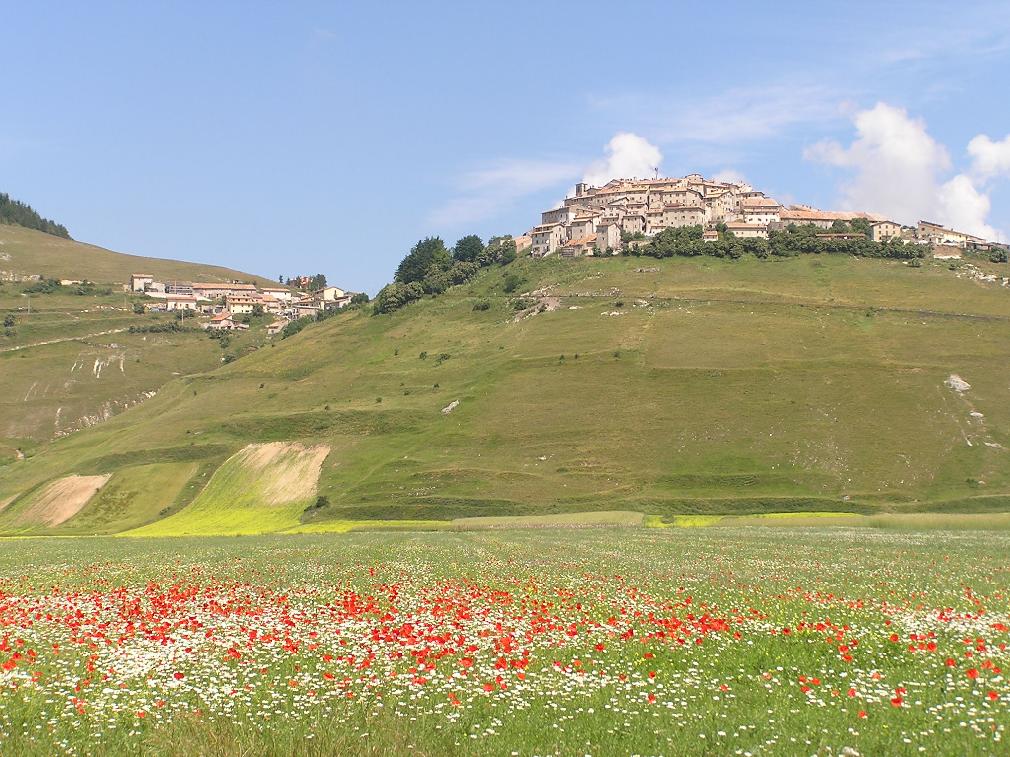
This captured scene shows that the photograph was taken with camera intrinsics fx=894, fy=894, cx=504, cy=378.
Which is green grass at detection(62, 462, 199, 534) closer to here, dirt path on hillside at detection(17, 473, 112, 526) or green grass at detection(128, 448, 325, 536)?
dirt path on hillside at detection(17, 473, 112, 526)

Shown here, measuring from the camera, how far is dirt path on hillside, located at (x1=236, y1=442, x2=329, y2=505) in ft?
412

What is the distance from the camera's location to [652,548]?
51.2 meters

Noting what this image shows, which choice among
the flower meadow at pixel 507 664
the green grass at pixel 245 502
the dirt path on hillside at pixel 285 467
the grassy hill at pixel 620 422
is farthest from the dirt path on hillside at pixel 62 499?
the flower meadow at pixel 507 664

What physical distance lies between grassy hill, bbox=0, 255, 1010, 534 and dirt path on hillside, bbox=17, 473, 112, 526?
2160 millimetres

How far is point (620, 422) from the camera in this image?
136000 mm

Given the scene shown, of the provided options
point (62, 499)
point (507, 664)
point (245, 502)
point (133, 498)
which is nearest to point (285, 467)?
point (245, 502)

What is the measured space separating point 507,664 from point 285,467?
122m

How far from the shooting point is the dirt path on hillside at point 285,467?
412 feet

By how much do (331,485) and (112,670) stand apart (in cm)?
10842

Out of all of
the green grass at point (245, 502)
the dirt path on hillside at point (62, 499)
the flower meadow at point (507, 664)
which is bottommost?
the dirt path on hillside at point (62, 499)

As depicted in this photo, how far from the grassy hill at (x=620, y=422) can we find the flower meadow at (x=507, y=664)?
75112mm

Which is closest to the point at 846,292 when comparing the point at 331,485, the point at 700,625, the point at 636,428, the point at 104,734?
the point at 636,428

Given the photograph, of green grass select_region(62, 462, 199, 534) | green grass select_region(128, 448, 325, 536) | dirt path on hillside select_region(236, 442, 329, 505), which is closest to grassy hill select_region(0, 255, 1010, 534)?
green grass select_region(128, 448, 325, 536)

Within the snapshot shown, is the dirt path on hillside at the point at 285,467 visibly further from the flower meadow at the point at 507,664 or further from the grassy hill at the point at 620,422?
the flower meadow at the point at 507,664
